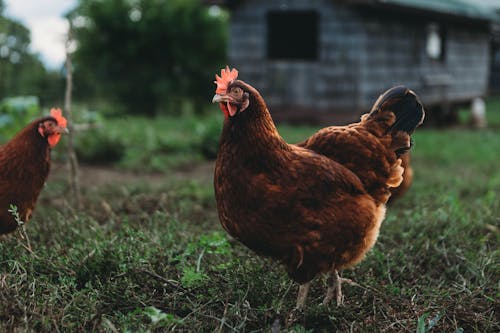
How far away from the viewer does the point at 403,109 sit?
3137 millimetres

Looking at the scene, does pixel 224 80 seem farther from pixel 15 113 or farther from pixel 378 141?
pixel 15 113

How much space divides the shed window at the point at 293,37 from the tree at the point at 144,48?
2932 millimetres

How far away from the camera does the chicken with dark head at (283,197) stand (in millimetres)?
2604

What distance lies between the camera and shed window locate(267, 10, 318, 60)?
1376 centimetres

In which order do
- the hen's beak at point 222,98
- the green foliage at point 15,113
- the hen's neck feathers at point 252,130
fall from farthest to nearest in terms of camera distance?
the green foliage at point 15,113, the hen's neck feathers at point 252,130, the hen's beak at point 222,98

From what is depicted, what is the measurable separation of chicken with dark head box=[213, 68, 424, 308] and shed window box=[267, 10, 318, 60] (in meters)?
11.1

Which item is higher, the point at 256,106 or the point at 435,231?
the point at 256,106

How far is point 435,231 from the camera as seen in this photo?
3.92 metres

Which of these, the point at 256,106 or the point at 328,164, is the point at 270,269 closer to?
the point at 328,164

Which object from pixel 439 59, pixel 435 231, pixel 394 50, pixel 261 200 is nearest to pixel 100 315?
pixel 261 200

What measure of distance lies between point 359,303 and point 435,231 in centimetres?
129

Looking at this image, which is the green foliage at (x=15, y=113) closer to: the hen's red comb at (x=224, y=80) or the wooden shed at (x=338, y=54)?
the hen's red comb at (x=224, y=80)

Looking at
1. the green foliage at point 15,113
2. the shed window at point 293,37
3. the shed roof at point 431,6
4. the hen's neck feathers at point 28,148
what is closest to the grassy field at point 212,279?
the hen's neck feathers at point 28,148

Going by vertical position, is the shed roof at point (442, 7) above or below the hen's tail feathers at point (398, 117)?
above
